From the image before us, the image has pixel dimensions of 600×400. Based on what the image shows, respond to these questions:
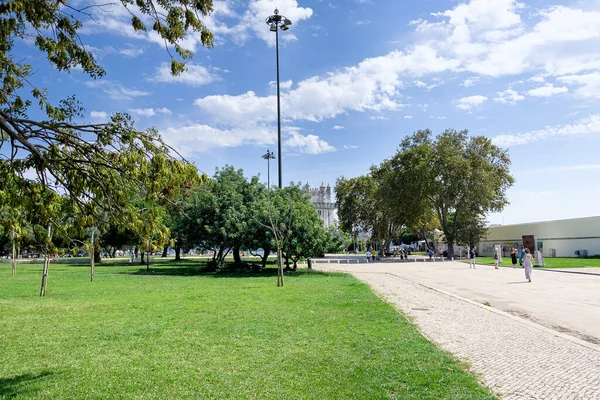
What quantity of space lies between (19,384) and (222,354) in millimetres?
2652

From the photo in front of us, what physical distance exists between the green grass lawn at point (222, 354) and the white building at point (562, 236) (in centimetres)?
4233

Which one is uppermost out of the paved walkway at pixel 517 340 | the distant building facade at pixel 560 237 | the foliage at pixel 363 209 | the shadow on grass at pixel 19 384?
the foliage at pixel 363 209

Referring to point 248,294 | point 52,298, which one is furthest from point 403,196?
point 52,298

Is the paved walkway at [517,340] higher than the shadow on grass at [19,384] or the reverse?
the reverse

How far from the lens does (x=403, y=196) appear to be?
160 ft

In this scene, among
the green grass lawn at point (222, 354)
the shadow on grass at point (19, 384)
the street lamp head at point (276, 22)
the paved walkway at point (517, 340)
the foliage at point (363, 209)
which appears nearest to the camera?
the shadow on grass at point (19, 384)

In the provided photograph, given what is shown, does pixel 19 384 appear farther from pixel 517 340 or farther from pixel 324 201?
pixel 324 201

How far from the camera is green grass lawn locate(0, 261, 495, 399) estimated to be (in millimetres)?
5352

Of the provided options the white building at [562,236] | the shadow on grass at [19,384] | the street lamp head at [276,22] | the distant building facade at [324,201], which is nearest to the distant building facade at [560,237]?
the white building at [562,236]

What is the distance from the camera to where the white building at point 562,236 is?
45094 millimetres

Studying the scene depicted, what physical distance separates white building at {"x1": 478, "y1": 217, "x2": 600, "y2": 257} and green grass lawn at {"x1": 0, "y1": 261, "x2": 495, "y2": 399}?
42326mm

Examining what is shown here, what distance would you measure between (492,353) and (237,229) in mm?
19970

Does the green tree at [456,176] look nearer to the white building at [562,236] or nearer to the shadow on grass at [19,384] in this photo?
the white building at [562,236]

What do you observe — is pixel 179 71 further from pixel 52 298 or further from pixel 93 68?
pixel 52 298
